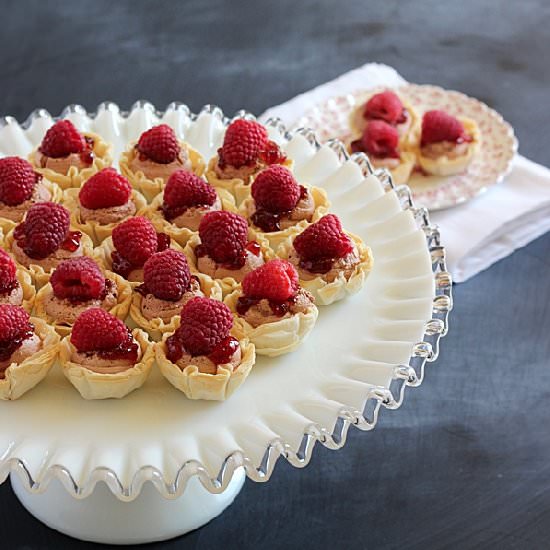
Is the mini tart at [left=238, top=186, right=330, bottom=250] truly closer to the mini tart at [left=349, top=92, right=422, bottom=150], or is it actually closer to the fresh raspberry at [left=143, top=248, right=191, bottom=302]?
the fresh raspberry at [left=143, top=248, right=191, bottom=302]

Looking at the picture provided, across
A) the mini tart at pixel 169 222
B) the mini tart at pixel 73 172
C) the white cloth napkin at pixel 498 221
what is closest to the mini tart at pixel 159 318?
the mini tart at pixel 169 222

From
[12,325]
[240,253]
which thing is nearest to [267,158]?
[240,253]

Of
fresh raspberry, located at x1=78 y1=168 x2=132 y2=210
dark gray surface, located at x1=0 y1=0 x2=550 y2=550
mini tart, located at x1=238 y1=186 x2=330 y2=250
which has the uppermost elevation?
fresh raspberry, located at x1=78 y1=168 x2=132 y2=210

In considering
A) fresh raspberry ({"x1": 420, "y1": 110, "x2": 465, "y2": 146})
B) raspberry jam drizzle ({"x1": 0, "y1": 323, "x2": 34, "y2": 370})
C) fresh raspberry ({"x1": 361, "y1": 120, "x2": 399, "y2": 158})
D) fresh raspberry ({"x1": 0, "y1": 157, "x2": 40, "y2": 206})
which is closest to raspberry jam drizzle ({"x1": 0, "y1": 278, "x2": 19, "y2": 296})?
raspberry jam drizzle ({"x1": 0, "y1": 323, "x2": 34, "y2": 370})

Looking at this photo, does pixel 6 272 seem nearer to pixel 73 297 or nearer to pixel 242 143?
pixel 73 297

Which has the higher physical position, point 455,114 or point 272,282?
point 272,282

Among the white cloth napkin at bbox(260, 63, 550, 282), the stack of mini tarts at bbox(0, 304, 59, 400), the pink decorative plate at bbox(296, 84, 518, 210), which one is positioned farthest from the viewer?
the pink decorative plate at bbox(296, 84, 518, 210)
